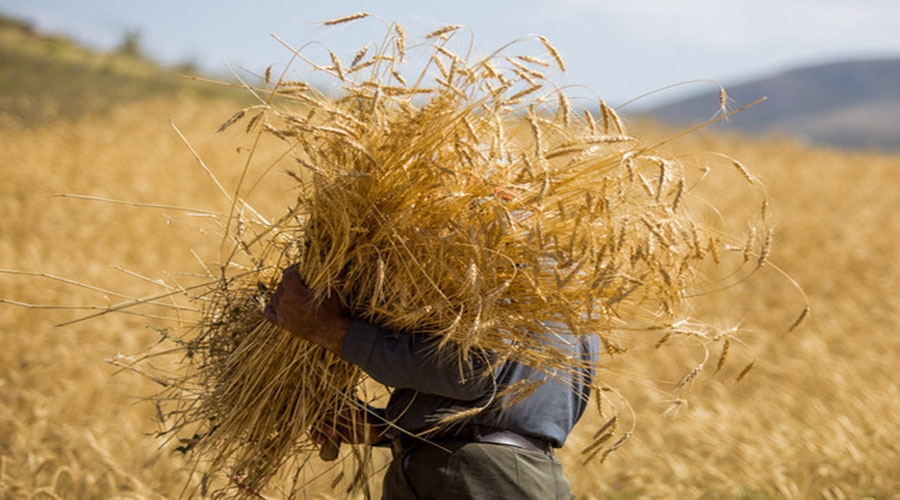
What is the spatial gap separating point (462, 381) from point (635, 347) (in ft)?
9.96

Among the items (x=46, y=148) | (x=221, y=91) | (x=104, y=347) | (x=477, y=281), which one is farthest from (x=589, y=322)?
(x=221, y=91)

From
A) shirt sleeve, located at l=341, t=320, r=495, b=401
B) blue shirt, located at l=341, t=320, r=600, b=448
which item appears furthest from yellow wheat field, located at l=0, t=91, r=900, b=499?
shirt sleeve, located at l=341, t=320, r=495, b=401

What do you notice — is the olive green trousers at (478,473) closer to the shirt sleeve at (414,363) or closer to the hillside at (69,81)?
the shirt sleeve at (414,363)

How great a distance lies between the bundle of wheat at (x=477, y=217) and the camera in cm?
210

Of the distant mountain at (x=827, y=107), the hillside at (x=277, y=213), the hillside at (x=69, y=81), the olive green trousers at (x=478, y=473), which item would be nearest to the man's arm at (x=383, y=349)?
the olive green trousers at (x=478, y=473)

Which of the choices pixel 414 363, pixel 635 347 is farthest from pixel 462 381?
pixel 635 347

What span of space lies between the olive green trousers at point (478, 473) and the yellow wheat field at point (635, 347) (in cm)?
45

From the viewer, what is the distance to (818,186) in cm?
1262

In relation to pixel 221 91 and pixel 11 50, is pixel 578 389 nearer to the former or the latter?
pixel 221 91

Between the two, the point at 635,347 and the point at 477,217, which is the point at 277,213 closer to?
the point at 635,347

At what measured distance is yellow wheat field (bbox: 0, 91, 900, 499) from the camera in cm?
429

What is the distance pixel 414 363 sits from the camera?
207 centimetres

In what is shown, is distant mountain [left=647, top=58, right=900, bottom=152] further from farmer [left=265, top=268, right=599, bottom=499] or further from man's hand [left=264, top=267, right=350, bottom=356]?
man's hand [left=264, top=267, right=350, bottom=356]

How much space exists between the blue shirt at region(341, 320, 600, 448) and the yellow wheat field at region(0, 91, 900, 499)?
312mm
